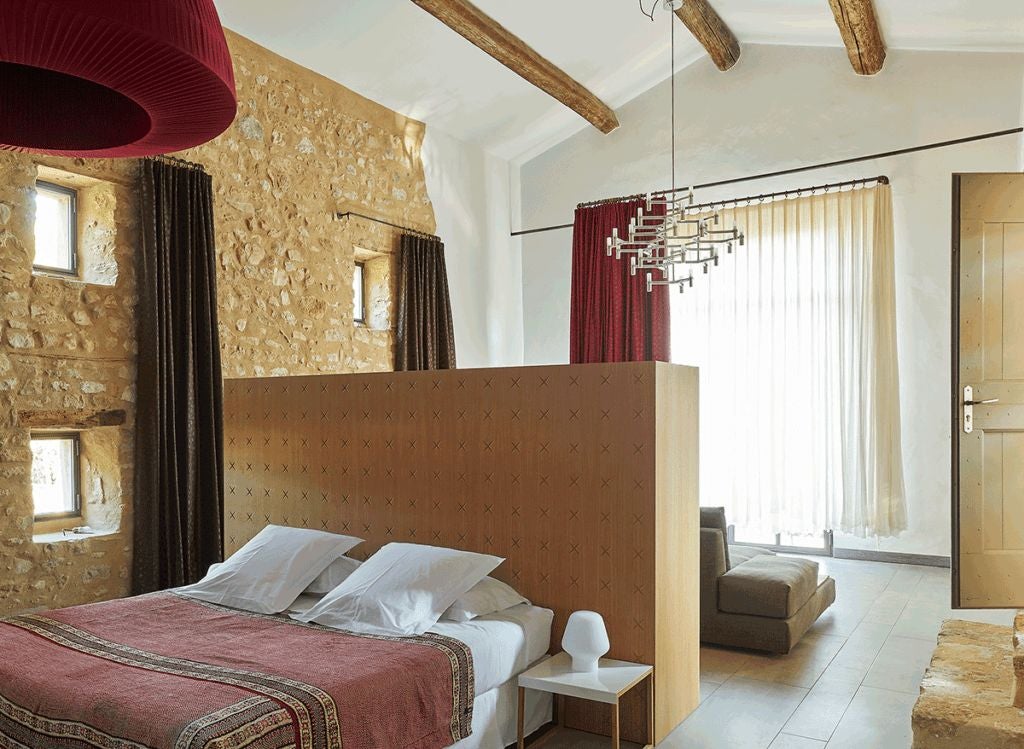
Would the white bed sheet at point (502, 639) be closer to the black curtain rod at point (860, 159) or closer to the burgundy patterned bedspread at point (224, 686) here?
the burgundy patterned bedspread at point (224, 686)

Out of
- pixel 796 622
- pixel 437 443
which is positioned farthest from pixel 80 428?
pixel 796 622

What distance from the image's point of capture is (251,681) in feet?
8.44

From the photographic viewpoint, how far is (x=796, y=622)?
444cm

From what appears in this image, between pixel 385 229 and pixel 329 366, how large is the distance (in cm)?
133

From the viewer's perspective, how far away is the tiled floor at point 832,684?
3.36 meters

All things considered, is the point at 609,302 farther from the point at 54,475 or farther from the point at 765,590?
the point at 54,475

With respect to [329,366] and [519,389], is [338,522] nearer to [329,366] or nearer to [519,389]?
[519,389]

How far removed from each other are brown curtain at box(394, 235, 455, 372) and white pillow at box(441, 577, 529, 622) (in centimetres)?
366

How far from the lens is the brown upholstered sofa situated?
4.36 meters

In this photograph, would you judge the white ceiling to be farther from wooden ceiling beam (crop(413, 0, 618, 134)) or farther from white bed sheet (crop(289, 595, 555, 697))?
white bed sheet (crop(289, 595, 555, 697))

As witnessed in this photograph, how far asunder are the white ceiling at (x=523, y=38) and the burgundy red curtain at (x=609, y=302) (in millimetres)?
1149

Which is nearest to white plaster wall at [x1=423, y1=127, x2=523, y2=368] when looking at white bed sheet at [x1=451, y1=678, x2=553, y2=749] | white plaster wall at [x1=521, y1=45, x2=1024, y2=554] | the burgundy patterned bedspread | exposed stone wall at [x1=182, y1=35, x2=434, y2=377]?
exposed stone wall at [x1=182, y1=35, x2=434, y2=377]

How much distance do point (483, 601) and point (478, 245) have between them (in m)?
5.25

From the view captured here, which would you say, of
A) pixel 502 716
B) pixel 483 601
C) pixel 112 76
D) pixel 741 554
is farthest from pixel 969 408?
pixel 112 76
